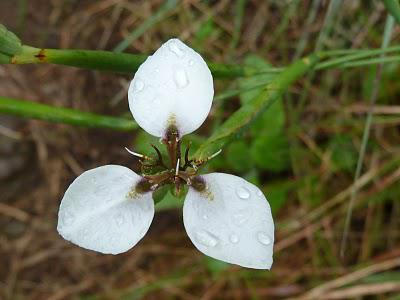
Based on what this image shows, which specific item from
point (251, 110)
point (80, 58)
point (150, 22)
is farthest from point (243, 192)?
point (150, 22)

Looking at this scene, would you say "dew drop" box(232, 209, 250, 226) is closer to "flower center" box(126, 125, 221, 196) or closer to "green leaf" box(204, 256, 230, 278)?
"flower center" box(126, 125, 221, 196)

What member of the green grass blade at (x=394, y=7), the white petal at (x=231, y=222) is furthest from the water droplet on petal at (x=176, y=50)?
the green grass blade at (x=394, y=7)

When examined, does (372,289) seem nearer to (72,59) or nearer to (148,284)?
(148,284)

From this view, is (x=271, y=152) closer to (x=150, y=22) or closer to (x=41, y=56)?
(x=150, y=22)

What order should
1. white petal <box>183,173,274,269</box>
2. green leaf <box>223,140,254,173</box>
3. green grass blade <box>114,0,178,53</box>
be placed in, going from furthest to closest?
green leaf <box>223,140,254,173</box>, green grass blade <box>114,0,178,53</box>, white petal <box>183,173,274,269</box>

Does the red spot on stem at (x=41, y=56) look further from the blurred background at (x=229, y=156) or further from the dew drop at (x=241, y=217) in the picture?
the blurred background at (x=229, y=156)

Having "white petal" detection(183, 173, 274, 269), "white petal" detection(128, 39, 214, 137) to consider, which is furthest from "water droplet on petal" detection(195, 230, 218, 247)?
"white petal" detection(128, 39, 214, 137)
